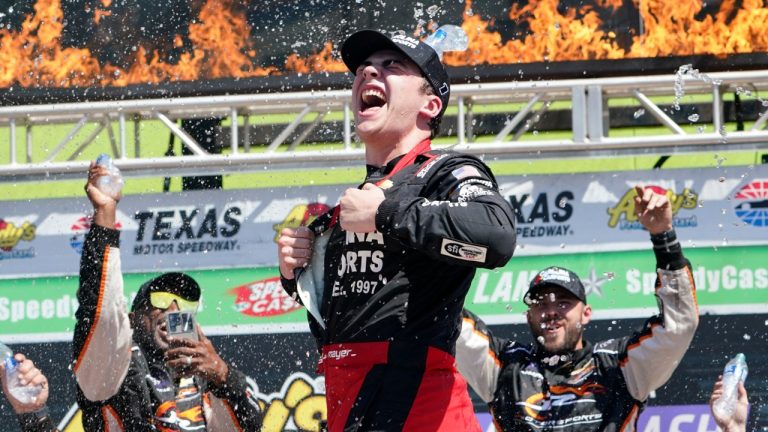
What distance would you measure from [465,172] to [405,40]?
45cm

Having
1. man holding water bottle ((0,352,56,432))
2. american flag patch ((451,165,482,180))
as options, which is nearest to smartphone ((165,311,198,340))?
man holding water bottle ((0,352,56,432))

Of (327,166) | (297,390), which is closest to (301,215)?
(327,166)

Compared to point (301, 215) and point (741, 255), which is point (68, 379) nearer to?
point (301, 215)

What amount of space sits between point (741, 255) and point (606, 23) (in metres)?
2.28

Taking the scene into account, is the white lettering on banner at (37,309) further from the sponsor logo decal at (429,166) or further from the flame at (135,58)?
the sponsor logo decal at (429,166)

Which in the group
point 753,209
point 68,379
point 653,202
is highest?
point 653,202

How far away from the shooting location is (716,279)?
281 inches

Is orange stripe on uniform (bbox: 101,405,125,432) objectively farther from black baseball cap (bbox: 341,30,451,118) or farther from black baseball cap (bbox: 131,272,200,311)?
black baseball cap (bbox: 341,30,451,118)

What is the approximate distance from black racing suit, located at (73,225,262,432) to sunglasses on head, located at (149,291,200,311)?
0.73 ft

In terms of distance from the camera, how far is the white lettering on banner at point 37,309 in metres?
7.51

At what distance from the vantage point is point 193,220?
7617 mm

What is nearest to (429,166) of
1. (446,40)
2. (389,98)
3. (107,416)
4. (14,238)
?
(389,98)

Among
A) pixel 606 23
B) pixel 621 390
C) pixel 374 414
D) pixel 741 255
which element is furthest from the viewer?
pixel 606 23

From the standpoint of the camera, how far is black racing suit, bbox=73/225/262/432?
14.0ft
